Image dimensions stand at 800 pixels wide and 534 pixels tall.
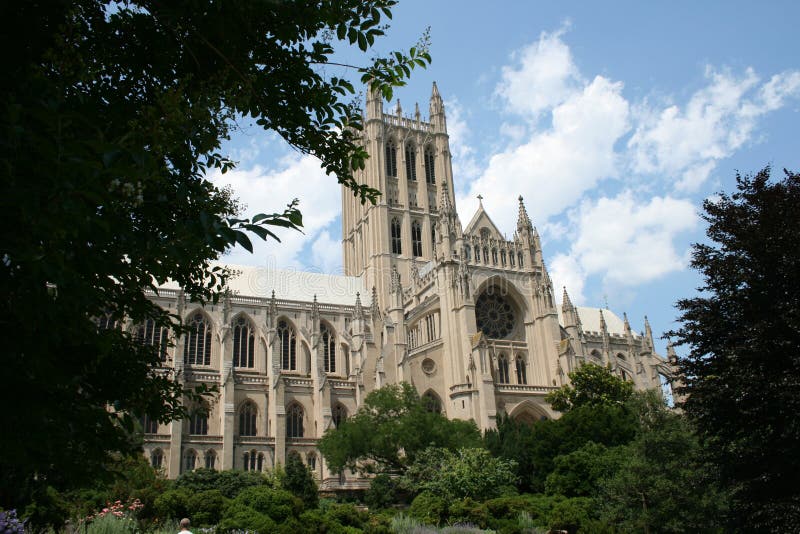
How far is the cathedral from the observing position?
41.6 m

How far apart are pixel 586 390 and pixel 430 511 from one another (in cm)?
2200

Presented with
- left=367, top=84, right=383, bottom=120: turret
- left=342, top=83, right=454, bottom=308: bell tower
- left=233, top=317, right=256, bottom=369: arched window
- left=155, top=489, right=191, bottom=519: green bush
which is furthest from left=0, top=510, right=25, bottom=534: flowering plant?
left=367, top=84, right=383, bottom=120: turret

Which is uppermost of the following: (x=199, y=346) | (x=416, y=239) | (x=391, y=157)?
(x=391, y=157)

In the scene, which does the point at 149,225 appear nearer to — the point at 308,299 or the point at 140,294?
the point at 140,294

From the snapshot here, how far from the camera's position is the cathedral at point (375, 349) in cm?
4162

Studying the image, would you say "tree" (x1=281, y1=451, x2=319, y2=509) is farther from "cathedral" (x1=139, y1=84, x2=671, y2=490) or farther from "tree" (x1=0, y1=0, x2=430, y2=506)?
"tree" (x1=0, y1=0, x2=430, y2=506)

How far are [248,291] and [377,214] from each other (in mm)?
14388

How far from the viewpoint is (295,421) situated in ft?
149

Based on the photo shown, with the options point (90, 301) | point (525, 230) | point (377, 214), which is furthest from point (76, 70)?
point (377, 214)

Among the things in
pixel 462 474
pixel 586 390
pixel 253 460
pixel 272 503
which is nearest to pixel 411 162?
pixel 586 390

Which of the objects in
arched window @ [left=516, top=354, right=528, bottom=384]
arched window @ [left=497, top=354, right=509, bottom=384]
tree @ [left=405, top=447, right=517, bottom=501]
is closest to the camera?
tree @ [left=405, top=447, right=517, bottom=501]

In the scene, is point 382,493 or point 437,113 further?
point 437,113

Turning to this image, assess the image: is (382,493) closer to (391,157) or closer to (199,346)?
(199,346)

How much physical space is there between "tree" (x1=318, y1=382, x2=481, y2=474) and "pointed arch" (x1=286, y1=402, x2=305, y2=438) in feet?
24.9
